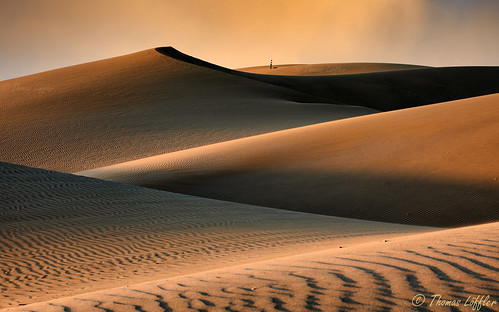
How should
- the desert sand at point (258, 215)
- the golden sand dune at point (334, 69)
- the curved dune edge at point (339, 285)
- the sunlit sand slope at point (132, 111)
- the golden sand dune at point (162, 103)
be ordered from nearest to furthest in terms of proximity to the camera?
the curved dune edge at point (339, 285) < the desert sand at point (258, 215) < the sunlit sand slope at point (132, 111) < the golden sand dune at point (162, 103) < the golden sand dune at point (334, 69)

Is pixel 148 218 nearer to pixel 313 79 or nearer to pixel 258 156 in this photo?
pixel 258 156

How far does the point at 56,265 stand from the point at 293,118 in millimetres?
28544

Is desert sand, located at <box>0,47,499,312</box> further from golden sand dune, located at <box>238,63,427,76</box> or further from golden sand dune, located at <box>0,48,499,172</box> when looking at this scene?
golden sand dune, located at <box>238,63,427,76</box>

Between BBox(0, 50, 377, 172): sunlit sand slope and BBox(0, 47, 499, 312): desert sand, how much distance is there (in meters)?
0.30

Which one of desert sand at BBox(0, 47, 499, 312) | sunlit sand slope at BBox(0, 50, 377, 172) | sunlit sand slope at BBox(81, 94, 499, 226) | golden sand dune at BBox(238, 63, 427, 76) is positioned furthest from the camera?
golden sand dune at BBox(238, 63, 427, 76)

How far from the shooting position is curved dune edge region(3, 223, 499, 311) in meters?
4.37

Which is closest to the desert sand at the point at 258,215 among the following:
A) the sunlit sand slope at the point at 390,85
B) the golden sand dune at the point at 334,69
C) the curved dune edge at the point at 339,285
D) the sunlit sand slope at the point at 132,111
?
the curved dune edge at the point at 339,285

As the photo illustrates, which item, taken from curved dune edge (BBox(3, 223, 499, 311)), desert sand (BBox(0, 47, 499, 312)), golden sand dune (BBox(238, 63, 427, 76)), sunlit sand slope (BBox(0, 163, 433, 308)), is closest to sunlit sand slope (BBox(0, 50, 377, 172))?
desert sand (BBox(0, 47, 499, 312))

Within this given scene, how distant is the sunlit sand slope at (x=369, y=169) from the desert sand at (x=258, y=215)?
59 mm

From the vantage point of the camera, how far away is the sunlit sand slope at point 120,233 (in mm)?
8836

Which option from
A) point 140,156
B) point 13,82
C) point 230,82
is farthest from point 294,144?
point 13,82

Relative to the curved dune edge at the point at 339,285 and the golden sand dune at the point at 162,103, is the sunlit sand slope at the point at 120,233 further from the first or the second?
the golden sand dune at the point at 162,103

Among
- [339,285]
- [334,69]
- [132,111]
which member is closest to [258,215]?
[339,285]

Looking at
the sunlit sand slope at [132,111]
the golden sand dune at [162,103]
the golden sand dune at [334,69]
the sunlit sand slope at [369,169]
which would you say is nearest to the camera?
the sunlit sand slope at [369,169]
